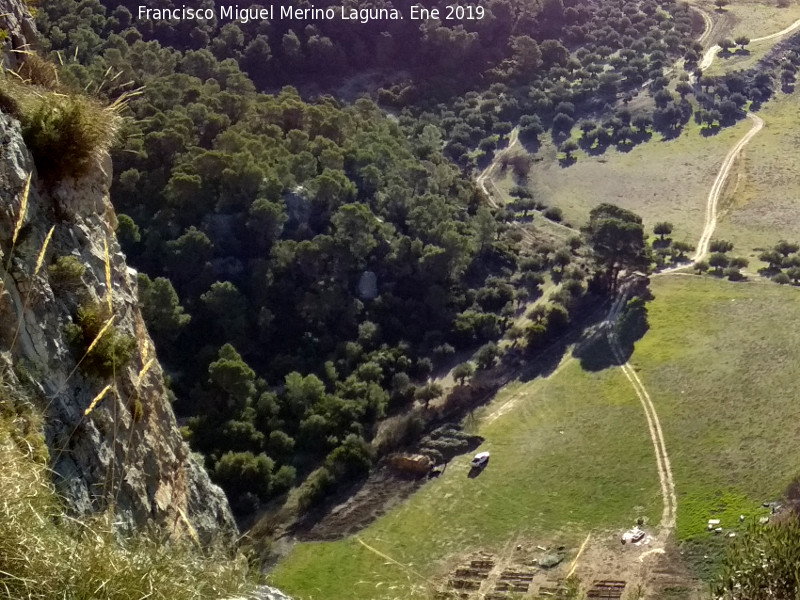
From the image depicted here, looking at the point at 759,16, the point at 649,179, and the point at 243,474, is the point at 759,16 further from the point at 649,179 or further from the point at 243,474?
the point at 243,474

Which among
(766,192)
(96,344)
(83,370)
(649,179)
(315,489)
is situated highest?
(96,344)

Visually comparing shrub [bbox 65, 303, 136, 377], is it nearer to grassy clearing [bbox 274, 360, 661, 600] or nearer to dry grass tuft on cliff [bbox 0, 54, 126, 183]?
dry grass tuft on cliff [bbox 0, 54, 126, 183]

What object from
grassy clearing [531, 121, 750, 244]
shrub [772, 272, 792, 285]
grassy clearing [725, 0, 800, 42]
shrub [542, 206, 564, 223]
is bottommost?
shrub [772, 272, 792, 285]

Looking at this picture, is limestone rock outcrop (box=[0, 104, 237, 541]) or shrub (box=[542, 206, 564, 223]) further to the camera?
shrub (box=[542, 206, 564, 223])

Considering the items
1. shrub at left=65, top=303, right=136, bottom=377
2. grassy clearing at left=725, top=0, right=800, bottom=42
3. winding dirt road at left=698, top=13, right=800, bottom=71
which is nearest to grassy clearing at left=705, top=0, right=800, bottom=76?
grassy clearing at left=725, top=0, right=800, bottom=42

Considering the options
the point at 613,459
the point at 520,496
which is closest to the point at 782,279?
the point at 613,459

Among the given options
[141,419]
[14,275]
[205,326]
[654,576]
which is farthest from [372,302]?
[14,275]

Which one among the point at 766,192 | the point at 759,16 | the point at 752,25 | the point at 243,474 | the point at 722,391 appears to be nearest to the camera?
the point at 243,474
